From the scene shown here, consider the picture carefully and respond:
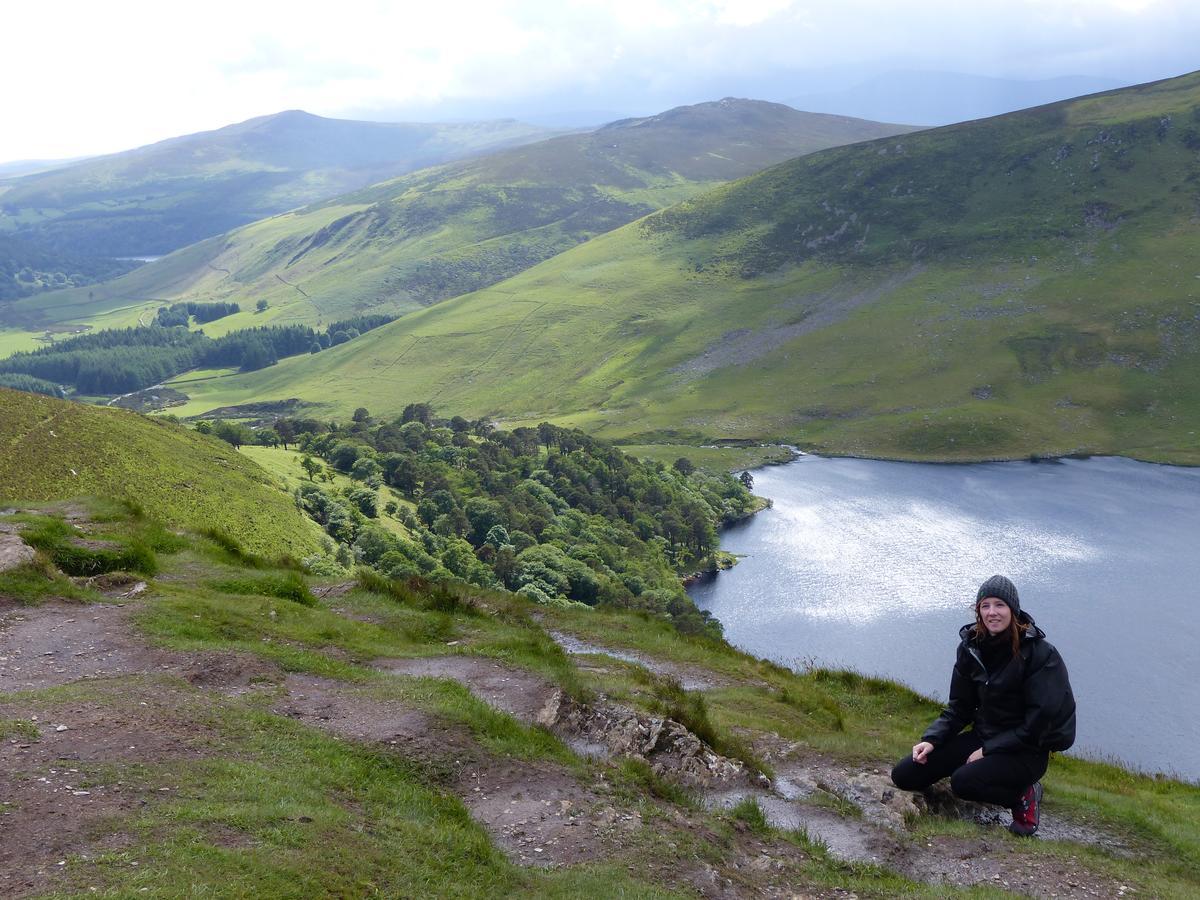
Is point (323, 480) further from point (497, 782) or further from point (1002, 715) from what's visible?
point (1002, 715)

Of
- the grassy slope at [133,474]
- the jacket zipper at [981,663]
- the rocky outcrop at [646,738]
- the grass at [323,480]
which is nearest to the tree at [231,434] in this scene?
the grass at [323,480]

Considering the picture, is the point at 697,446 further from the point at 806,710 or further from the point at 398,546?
the point at 806,710

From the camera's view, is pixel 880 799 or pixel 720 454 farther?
pixel 720 454

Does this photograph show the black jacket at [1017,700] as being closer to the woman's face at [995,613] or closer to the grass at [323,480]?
the woman's face at [995,613]

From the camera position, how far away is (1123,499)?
5413 inches

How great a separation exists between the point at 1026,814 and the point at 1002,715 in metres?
1.90

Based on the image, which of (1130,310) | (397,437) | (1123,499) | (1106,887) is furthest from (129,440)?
(1130,310)

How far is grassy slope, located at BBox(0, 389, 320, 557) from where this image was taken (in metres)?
39.2

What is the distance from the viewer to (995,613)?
13945 millimetres

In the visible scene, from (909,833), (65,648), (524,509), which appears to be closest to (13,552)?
(65,648)

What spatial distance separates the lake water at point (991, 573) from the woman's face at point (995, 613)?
37.2 m

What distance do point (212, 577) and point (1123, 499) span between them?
146450mm

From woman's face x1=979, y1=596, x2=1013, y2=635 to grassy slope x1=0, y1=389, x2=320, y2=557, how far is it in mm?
34396

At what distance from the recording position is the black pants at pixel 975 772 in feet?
48.1
